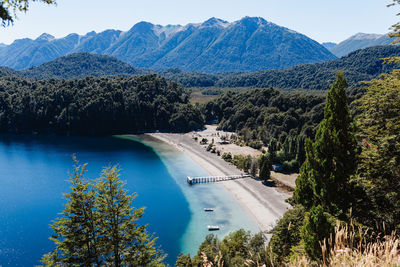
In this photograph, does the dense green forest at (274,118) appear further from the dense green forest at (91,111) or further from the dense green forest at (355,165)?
the dense green forest at (355,165)

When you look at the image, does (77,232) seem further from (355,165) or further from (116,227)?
(355,165)

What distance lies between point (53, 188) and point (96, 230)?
41396 millimetres

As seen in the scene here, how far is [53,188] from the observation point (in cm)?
4988

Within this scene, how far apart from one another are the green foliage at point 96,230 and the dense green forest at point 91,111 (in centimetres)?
9266

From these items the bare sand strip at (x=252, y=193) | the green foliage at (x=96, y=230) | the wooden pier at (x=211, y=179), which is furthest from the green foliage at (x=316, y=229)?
the wooden pier at (x=211, y=179)

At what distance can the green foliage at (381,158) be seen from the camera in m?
10.1

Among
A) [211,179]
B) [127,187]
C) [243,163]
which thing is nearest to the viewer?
[127,187]

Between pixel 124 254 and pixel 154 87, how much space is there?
11325 centimetres

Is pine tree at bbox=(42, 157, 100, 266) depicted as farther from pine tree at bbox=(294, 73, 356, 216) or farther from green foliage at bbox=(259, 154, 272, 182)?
green foliage at bbox=(259, 154, 272, 182)

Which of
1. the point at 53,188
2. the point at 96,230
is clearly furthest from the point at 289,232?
the point at 53,188

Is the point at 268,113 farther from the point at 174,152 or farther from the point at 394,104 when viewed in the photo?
the point at 394,104

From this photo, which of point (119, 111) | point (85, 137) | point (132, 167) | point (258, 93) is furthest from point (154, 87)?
point (132, 167)

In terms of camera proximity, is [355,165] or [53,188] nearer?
[355,165]

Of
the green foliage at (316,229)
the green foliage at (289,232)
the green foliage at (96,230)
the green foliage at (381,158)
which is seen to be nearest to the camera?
the green foliage at (381,158)
